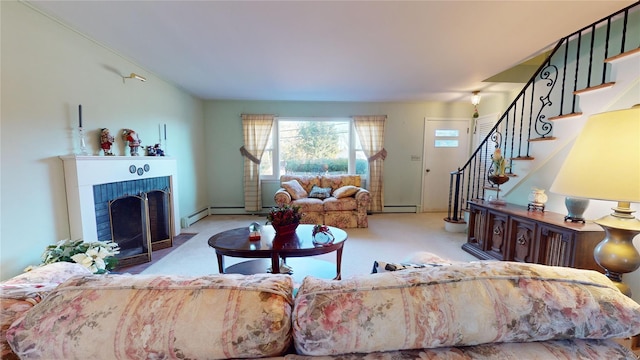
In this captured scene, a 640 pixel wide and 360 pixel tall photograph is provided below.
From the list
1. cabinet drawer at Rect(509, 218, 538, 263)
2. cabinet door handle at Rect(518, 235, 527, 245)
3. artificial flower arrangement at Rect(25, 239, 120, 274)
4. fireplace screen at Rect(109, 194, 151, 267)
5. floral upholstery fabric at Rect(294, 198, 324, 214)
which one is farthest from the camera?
floral upholstery fabric at Rect(294, 198, 324, 214)

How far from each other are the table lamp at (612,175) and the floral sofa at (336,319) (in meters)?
0.55

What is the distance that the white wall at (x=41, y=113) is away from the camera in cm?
178

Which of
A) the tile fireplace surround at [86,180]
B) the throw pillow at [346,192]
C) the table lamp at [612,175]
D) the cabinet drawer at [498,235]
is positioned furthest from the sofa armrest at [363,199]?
the tile fireplace surround at [86,180]

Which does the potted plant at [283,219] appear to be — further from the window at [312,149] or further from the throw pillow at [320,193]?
the window at [312,149]

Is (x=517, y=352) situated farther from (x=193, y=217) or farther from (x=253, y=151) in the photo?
(x=253, y=151)

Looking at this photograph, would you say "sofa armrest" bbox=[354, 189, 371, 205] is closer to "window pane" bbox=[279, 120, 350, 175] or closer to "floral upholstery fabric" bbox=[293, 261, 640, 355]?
"window pane" bbox=[279, 120, 350, 175]

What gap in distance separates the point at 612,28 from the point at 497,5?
53.9 inches

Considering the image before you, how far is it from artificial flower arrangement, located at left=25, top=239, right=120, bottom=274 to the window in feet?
11.5

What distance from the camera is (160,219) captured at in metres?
3.31

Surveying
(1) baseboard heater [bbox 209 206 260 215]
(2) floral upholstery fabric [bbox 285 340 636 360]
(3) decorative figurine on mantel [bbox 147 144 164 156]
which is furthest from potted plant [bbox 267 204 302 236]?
(1) baseboard heater [bbox 209 206 260 215]

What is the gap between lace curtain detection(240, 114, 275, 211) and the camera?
16.6ft

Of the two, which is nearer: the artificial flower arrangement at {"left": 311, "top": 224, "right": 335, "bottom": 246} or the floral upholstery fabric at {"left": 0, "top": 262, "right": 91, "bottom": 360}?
the floral upholstery fabric at {"left": 0, "top": 262, "right": 91, "bottom": 360}

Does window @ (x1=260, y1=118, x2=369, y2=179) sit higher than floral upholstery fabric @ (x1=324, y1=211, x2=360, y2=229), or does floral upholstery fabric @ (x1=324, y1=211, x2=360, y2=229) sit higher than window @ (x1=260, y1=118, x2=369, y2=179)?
window @ (x1=260, y1=118, x2=369, y2=179)

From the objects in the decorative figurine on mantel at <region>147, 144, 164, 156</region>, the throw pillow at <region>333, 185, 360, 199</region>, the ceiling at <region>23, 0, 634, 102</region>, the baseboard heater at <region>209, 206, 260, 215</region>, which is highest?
the ceiling at <region>23, 0, 634, 102</region>
